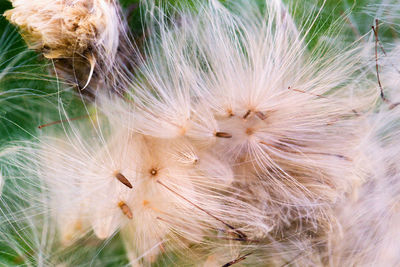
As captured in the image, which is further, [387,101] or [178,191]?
[387,101]

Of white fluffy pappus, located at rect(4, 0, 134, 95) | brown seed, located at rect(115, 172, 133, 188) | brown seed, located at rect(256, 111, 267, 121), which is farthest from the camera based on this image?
brown seed, located at rect(256, 111, 267, 121)

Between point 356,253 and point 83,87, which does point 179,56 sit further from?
point 356,253

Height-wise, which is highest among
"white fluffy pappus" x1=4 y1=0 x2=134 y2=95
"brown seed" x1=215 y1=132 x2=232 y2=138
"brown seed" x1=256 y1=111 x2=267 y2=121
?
"white fluffy pappus" x1=4 y1=0 x2=134 y2=95

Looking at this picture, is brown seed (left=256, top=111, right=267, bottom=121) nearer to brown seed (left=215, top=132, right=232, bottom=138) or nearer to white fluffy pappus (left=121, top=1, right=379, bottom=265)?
white fluffy pappus (left=121, top=1, right=379, bottom=265)

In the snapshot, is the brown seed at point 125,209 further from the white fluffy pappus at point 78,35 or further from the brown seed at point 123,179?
the white fluffy pappus at point 78,35

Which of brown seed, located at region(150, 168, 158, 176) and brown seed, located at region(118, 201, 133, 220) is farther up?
brown seed, located at region(150, 168, 158, 176)

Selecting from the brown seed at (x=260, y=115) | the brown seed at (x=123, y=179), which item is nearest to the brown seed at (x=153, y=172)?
the brown seed at (x=123, y=179)

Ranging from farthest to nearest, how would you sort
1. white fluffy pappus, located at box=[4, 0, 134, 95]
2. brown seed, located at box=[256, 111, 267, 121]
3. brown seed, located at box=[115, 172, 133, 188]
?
1. brown seed, located at box=[256, 111, 267, 121]
2. brown seed, located at box=[115, 172, 133, 188]
3. white fluffy pappus, located at box=[4, 0, 134, 95]

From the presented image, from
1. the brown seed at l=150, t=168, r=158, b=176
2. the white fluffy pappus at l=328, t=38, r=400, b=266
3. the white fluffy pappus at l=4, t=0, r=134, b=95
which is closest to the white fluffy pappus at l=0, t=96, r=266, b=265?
the brown seed at l=150, t=168, r=158, b=176

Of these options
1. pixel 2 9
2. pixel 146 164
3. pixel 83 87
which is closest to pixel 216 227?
pixel 146 164
